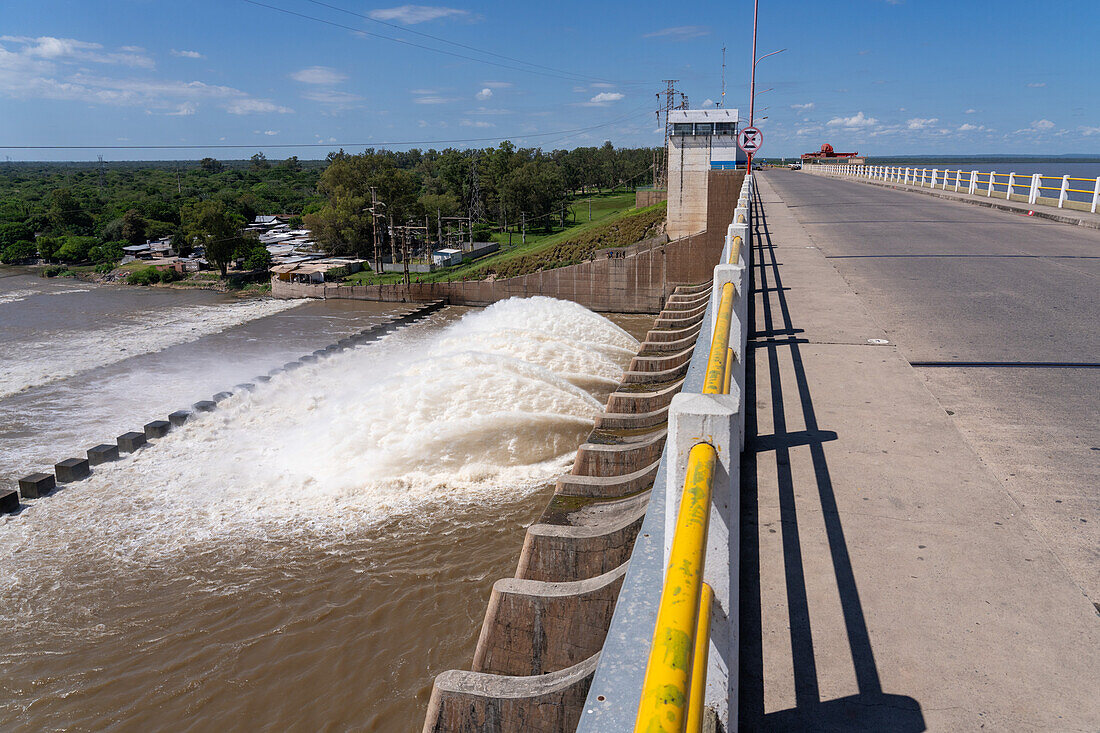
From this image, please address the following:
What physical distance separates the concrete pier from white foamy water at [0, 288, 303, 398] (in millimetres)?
12777

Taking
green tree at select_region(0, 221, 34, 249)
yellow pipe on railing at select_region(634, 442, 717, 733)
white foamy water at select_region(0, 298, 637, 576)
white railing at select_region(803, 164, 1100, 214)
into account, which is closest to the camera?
yellow pipe on railing at select_region(634, 442, 717, 733)

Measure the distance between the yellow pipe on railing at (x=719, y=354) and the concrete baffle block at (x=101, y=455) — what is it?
18.0m

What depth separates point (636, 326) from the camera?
1329 inches

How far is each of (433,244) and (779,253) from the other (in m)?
71.5

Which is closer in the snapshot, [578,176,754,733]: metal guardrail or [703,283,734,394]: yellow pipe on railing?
[578,176,754,733]: metal guardrail

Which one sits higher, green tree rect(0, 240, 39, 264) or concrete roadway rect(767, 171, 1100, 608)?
concrete roadway rect(767, 171, 1100, 608)

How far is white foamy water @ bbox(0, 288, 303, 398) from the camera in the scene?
1158 inches

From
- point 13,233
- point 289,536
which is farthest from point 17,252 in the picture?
point 289,536

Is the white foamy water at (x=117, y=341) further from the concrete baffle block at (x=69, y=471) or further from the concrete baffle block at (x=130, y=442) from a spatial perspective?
the concrete baffle block at (x=69, y=471)

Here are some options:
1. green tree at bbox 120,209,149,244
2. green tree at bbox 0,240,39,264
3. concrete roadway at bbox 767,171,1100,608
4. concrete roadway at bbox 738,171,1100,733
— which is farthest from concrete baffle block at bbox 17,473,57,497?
green tree at bbox 120,209,149,244

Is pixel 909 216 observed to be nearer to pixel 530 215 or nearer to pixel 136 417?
pixel 136 417

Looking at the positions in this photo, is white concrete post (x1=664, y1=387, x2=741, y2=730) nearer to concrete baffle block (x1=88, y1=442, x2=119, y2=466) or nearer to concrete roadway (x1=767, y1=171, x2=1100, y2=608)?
concrete roadway (x1=767, y1=171, x2=1100, y2=608)

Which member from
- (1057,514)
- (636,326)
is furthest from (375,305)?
(1057,514)

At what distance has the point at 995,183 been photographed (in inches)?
1137
